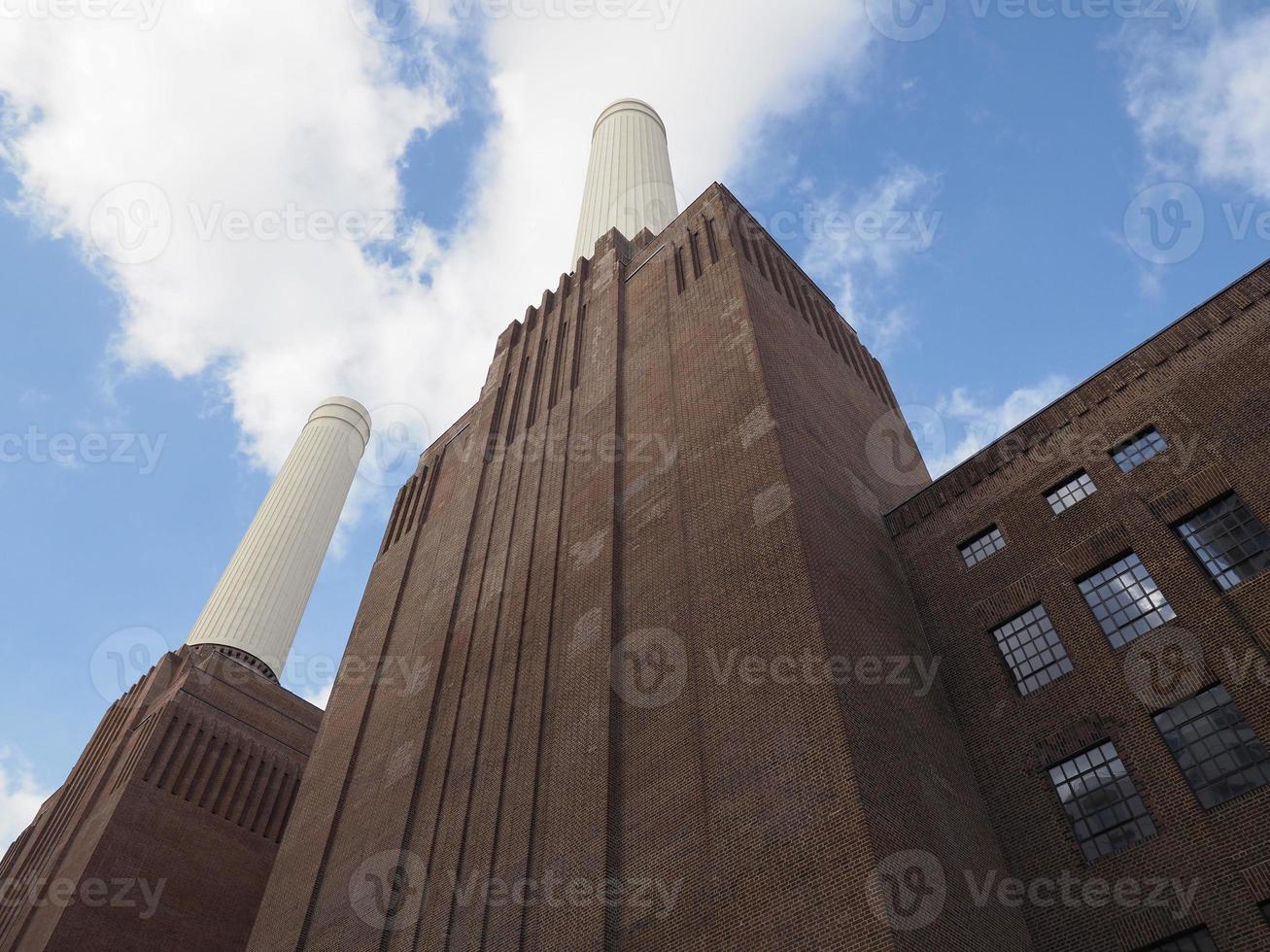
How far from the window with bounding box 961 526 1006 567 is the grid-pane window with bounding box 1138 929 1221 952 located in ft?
30.6

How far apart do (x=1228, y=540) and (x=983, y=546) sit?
5.51 metres

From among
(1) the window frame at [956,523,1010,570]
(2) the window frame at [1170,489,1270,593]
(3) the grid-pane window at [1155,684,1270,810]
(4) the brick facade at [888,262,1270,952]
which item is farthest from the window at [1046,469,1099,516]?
(3) the grid-pane window at [1155,684,1270,810]

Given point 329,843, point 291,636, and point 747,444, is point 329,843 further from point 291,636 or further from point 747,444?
point 291,636

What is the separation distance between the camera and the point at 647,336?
30031 mm

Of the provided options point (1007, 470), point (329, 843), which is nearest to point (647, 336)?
point (1007, 470)

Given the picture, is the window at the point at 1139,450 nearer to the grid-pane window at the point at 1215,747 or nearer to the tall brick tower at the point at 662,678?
the grid-pane window at the point at 1215,747

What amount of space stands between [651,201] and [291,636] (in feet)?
106

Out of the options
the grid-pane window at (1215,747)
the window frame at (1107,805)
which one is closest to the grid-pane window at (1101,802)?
the window frame at (1107,805)

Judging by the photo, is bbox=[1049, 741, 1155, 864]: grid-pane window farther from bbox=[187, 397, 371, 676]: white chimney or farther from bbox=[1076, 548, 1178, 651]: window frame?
bbox=[187, 397, 371, 676]: white chimney

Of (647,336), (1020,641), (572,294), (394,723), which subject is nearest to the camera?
(1020,641)

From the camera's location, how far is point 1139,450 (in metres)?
20.5

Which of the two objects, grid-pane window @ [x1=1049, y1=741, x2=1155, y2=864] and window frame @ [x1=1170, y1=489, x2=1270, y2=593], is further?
window frame @ [x1=1170, y1=489, x2=1270, y2=593]

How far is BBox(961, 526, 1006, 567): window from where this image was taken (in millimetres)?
22125

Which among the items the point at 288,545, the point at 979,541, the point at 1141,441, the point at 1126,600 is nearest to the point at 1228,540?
the point at 1126,600
